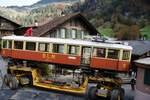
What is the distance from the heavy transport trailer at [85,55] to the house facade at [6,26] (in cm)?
3042

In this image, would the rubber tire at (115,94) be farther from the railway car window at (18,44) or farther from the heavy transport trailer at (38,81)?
the railway car window at (18,44)

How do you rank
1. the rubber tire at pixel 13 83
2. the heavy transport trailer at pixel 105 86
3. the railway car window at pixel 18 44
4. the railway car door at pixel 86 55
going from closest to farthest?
the heavy transport trailer at pixel 105 86 → the railway car door at pixel 86 55 → the rubber tire at pixel 13 83 → the railway car window at pixel 18 44

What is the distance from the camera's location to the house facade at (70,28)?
142 feet

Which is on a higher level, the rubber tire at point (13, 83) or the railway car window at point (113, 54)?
the railway car window at point (113, 54)

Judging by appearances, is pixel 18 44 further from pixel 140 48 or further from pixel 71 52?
pixel 140 48

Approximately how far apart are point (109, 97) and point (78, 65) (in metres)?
3.66

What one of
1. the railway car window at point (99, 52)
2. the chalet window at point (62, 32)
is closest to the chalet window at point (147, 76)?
the railway car window at point (99, 52)

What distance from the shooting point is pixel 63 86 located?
95.5ft

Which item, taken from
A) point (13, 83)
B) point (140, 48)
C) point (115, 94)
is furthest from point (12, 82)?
point (140, 48)

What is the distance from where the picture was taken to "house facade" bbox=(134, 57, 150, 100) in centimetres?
2395

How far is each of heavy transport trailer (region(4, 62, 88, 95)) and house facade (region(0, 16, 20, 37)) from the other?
30754 mm

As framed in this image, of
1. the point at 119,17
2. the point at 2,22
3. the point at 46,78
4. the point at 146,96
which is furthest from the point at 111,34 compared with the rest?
the point at 146,96

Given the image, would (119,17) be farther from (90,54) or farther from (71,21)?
(90,54)

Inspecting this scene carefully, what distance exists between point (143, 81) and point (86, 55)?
587 centimetres
